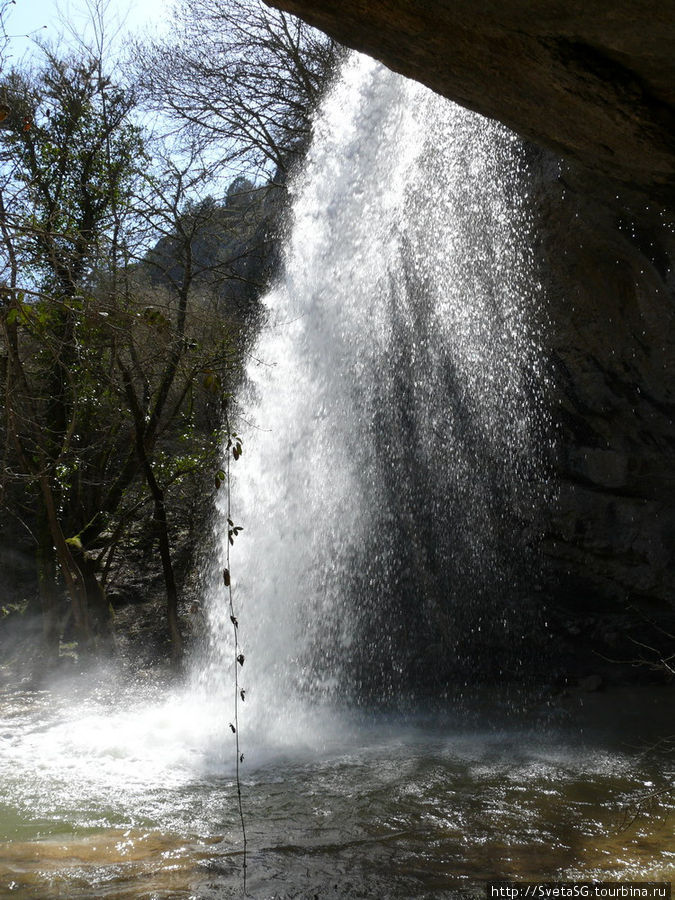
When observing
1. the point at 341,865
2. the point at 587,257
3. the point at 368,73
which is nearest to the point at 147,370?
the point at 368,73

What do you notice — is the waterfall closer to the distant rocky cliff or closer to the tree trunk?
the distant rocky cliff

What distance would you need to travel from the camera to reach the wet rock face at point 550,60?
2748mm

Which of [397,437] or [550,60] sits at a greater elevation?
[550,60]

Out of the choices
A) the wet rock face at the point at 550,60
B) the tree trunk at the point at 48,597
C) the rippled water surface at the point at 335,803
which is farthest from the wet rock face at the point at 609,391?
the tree trunk at the point at 48,597

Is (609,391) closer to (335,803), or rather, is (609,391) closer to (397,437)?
(397,437)

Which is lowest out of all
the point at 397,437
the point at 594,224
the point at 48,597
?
the point at 48,597

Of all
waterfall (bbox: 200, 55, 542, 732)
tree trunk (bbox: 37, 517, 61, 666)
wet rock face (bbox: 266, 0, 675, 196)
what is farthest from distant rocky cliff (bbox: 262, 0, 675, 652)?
tree trunk (bbox: 37, 517, 61, 666)

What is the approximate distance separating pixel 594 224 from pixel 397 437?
2496 mm

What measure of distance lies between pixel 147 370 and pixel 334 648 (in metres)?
3.28

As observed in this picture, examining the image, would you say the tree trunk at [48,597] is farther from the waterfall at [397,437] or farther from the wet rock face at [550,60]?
the wet rock face at [550,60]

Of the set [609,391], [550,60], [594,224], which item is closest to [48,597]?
[609,391]

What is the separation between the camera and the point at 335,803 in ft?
12.1

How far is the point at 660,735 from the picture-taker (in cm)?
529

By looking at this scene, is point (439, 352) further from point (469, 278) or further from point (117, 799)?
point (117, 799)
